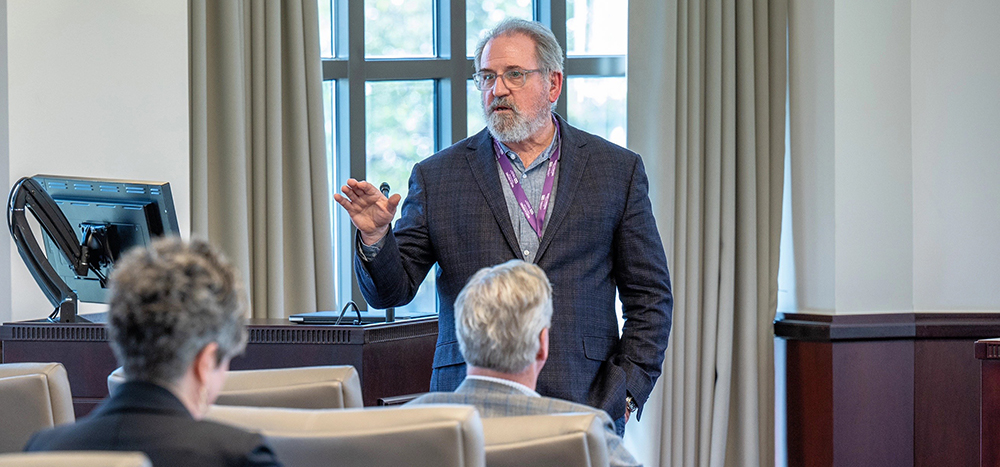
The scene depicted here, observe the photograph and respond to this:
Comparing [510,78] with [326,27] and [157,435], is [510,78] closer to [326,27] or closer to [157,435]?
[157,435]

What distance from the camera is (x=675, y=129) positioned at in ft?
14.3

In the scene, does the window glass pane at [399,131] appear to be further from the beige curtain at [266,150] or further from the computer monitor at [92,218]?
the computer monitor at [92,218]

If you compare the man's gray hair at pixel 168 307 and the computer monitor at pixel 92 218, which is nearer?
the man's gray hair at pixel 168 307

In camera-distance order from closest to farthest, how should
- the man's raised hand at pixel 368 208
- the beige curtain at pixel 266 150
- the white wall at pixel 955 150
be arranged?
the man's raised hand at pixel 368 208, the beige curtain at pixel 266 150, the white wall at pixel 955 150

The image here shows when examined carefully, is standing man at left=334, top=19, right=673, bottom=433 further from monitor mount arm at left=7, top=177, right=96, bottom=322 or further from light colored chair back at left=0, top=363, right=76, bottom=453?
monitor mount arm at left=7, top=177, right=96, bottom=322

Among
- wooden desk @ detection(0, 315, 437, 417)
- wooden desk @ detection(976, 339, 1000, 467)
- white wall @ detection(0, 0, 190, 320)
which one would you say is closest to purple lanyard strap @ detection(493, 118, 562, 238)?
wooden desk @ detection(0, 315, 437, 417)

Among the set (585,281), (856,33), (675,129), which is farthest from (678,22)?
(585,281)

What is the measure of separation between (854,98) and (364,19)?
7.31 feet

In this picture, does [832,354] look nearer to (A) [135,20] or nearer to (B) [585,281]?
(B) [585,281]

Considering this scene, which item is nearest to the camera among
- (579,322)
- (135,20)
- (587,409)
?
(587,409)

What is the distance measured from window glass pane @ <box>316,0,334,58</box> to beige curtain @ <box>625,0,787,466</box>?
4.61ft

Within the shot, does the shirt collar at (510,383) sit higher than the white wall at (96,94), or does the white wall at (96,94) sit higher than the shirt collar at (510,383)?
the white wall at (96,94)

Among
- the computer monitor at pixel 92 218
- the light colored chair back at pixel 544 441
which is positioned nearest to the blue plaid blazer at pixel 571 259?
the computer monitor at pixel 92 218

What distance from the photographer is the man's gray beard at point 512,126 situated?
2.57m
